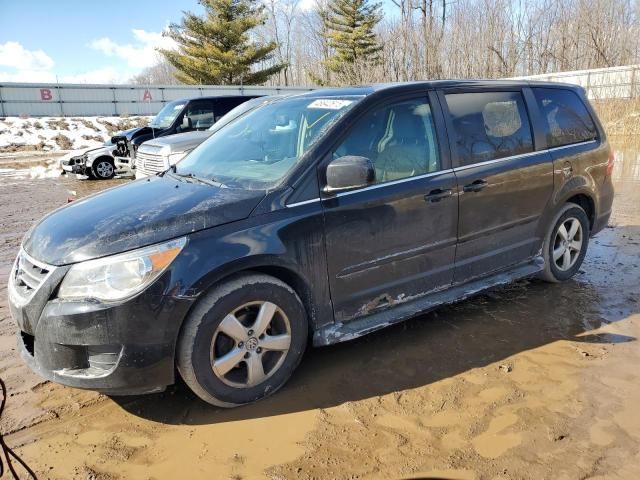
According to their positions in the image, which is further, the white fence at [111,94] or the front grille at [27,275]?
the white fence at [111,94]

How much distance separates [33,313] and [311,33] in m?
59.3

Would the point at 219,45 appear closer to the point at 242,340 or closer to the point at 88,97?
the point at 88,97

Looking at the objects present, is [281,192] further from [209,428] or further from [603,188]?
[603,188]

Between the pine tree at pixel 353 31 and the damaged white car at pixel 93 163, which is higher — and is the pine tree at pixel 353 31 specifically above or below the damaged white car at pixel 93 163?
above

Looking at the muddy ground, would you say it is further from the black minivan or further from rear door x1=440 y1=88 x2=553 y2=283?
rear door x1=440 y1=88 x2=553 y2=283

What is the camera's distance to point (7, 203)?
10234 millimetres

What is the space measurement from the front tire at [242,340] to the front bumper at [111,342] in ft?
0.35

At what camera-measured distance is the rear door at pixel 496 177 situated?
3.80m

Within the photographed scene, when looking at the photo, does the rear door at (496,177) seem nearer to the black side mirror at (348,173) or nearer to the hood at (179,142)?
the black side mirror at (348,173)

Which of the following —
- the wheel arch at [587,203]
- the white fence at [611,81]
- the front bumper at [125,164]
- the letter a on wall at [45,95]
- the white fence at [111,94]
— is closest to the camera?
the wheel arch at [587,203]

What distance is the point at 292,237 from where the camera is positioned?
9.84ft

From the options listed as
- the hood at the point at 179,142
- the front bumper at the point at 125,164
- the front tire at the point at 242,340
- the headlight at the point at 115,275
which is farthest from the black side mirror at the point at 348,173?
the front bumper at the point at 125,164

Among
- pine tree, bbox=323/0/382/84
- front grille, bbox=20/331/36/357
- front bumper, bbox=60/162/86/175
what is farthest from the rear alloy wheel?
pine tree, bbox=323/0/382/84

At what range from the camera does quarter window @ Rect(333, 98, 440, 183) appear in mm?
3396
